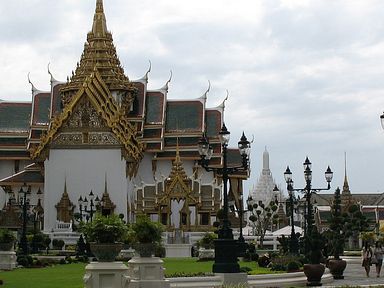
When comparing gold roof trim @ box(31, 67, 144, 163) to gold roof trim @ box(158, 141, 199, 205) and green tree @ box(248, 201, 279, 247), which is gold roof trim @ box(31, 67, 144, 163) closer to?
gold roof trim @ box(158, 141, 199, 205)

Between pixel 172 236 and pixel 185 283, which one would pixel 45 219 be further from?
pixel 185 283

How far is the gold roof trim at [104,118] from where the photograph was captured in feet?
193

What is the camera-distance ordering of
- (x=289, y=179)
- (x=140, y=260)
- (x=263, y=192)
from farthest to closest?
(x=263, y=192), (x=289, y=179), (x=140, y=260)

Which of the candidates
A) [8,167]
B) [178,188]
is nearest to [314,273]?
[178,188]

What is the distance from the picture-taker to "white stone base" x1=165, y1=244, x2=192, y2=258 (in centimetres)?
4906

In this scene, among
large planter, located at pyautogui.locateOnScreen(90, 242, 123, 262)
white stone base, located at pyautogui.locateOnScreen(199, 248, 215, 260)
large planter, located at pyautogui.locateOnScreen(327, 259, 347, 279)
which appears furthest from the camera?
white stone base, located at pyautogui.locateOnScreen(199, 248, 215, 260)

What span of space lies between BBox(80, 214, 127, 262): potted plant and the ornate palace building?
32.0m

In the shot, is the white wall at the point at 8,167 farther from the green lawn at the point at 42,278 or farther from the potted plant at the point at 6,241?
the green lawn at the point at 42,278

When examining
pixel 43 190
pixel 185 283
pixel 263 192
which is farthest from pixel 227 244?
pixel 263 192

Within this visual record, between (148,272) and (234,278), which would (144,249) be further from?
(234,278)

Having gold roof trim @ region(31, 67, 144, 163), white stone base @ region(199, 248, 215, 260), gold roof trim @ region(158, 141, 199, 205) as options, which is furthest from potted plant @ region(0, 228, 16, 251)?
gold roof trim @ region(31, 67, 144, 163)

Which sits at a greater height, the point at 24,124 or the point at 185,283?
the point at 24,124

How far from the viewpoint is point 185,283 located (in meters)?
22.1

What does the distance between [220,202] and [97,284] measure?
1563 inches
